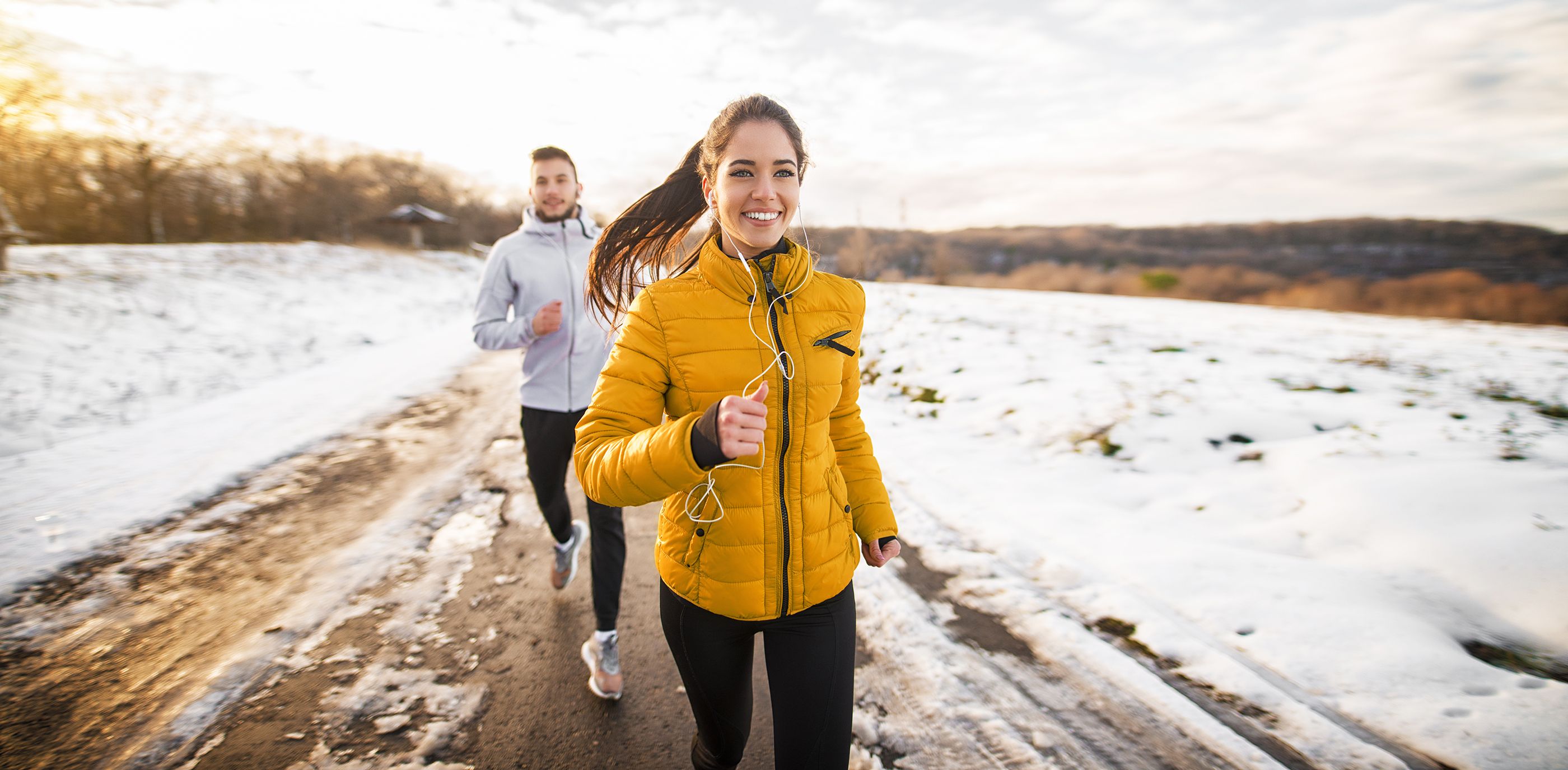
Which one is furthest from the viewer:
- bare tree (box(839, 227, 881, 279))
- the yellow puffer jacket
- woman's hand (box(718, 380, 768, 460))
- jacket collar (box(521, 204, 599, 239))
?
bare tree (box(839, 227, 881, 279))

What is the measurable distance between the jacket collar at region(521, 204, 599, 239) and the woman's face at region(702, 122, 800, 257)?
1751mm

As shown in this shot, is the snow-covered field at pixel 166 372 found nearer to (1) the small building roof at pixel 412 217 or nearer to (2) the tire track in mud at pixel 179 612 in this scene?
(2) the tire track in mud at pixel 179 612

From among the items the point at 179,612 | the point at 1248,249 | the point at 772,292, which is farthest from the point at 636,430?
the point at 1248,249

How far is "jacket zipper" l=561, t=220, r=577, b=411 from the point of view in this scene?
278 cm

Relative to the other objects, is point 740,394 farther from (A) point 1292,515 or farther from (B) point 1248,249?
(B) point 1248,249

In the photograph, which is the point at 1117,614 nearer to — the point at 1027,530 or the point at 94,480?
the point at 1027,530

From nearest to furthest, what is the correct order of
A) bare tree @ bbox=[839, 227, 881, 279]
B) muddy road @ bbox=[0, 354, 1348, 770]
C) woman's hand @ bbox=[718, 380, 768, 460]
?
woman's hand @ bbox=[718, 380, 768, 460] < muddy road @ bbox=[0, 354, 1348, 770] < bare tree @ bbox=[839, 227, 881, 279]

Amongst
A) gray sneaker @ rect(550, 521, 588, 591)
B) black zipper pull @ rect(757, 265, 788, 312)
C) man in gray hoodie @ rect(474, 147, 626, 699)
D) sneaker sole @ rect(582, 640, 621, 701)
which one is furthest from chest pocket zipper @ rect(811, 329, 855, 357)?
gray sneaker @ rect(550, 521, 588, 591)

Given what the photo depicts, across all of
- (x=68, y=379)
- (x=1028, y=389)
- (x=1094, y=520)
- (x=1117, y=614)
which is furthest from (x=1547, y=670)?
(x=68, y=379)

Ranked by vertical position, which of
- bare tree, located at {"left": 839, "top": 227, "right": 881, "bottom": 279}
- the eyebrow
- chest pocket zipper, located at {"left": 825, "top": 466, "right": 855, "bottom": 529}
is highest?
bare tree, located at {"left": 839, "top": 227, "right": 881, "bottom": 279}

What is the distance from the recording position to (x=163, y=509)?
160 inches

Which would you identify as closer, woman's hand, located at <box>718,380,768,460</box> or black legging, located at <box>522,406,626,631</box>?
woman's hand, located at <box>718,380,768,460</box>

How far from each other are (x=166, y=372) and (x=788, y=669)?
11490mm

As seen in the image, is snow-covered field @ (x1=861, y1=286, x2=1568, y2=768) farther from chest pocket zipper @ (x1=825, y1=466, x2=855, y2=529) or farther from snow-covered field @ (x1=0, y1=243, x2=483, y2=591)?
snow-covered field @ (x1=0, y1=243, x2=483, y2=591)
